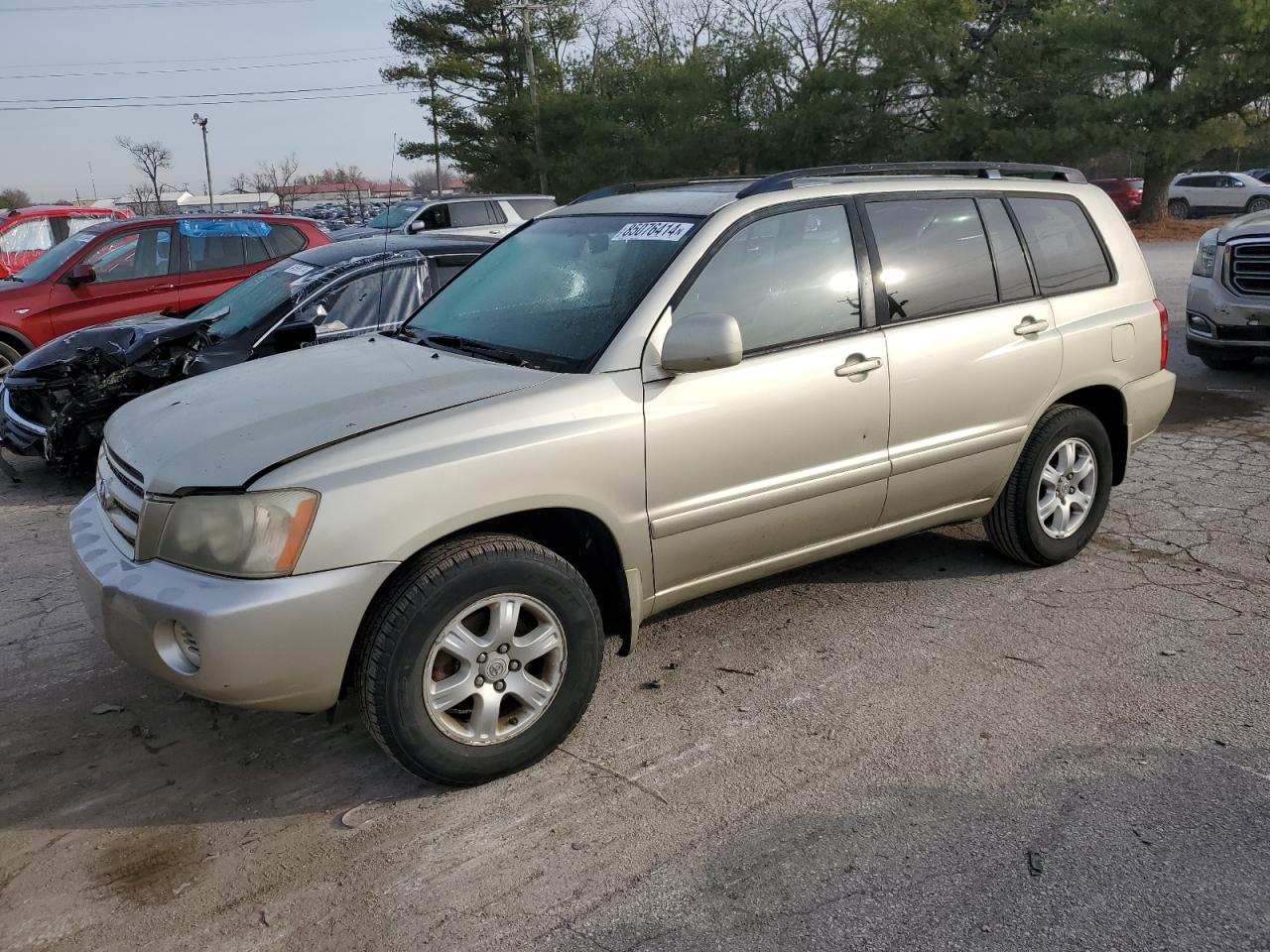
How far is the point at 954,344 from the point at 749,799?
2.07 m

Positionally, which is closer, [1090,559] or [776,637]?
[776,637]

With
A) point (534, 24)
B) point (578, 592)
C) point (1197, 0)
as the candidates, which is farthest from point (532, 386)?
point (534, 24)

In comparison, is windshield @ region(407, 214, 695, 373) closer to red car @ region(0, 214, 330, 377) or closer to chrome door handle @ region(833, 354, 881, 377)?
chrome door handle @ region(833, 354, 881, 377)

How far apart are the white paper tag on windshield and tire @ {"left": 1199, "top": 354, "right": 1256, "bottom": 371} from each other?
24.0 feet

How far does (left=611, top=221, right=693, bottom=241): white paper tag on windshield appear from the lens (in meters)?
3.74

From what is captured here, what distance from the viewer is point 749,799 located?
3.06m

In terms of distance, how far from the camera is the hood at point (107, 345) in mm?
6719

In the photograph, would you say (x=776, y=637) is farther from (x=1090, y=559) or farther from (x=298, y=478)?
(x=298, y=478)

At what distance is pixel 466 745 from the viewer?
3113 mm

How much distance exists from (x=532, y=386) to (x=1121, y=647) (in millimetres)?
2484

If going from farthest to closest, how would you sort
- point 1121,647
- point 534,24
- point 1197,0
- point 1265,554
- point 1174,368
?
point 534,24, point 1197,0, point 1174,368, point 1265,554, point 1121,647

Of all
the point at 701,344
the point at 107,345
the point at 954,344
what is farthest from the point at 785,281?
the point at 107,345

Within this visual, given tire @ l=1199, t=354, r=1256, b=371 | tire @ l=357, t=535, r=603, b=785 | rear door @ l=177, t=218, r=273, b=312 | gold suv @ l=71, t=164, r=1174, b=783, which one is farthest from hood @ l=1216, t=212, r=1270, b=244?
rear door @ l=177, t=218, r=273, b=312

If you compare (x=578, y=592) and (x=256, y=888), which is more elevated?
(x=578, y=592)
